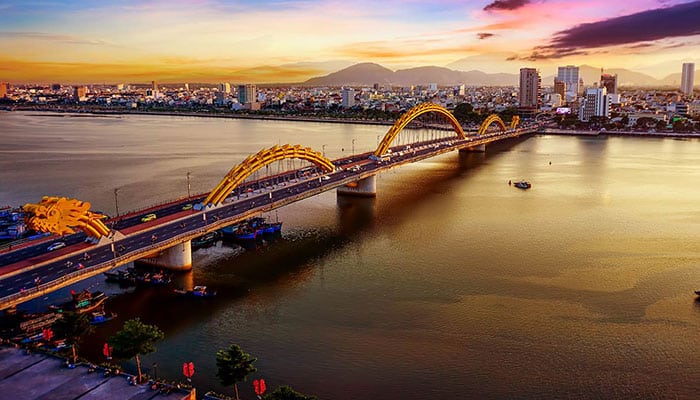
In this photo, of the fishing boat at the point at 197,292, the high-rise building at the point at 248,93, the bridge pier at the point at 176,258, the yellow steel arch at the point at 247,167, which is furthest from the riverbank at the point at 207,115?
the fishing boat at the point at 197,292

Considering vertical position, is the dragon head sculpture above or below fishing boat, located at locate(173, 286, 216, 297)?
above

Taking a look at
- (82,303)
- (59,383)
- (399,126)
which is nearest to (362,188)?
(399,126)

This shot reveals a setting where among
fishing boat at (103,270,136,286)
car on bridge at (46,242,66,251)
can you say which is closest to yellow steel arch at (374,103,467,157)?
fishing boat at (103,270,136,286)

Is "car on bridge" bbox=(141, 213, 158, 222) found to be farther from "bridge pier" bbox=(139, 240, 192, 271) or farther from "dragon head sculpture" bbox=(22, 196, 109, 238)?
"dragon head sculpture" bbox=(22, 196, 109, 238)

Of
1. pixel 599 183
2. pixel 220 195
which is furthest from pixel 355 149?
pixel 220 195

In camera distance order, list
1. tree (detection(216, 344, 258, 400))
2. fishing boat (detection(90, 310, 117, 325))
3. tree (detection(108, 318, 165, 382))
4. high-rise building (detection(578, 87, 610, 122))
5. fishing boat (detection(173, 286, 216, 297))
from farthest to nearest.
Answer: high-rise building (detection(578, 87, 610, 122)) < fishing boat (detection(173, 286, 216, 297)) < fishing boat (detection(90, 310, 117, 325)) < tree (detection(108, 318, 165, 382)) < tree (detection(216, 344, 258, 400))

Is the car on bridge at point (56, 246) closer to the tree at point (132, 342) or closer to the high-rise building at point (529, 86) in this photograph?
the tree at point (132, 342)

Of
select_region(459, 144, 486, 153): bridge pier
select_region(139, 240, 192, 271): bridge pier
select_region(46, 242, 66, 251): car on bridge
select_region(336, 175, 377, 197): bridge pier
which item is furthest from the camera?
select_region(459, 144, 486, 153): bridge pier

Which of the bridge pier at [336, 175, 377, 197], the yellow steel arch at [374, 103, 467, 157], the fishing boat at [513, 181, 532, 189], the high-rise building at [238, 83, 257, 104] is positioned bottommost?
the fishing boat at [513, 181, 532, 189]
